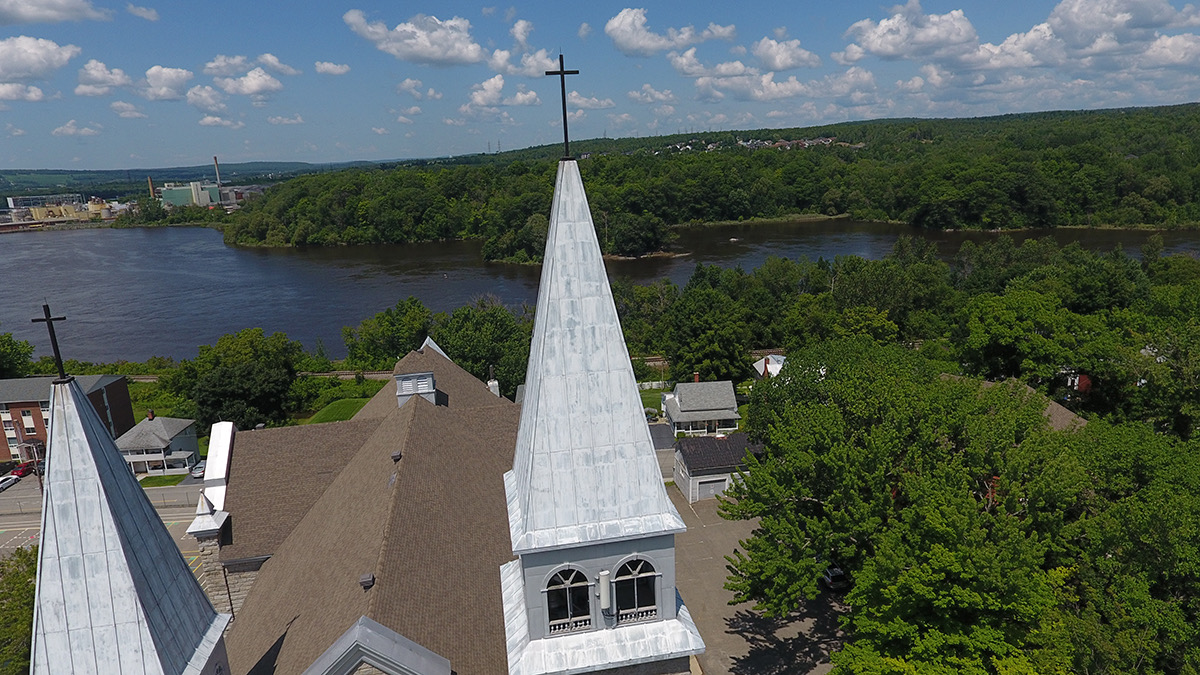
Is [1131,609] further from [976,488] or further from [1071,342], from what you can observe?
[1071,342]

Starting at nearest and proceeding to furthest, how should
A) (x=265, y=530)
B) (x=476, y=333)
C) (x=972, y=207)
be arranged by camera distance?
(x=265, y=530) → (x=476, y=333) → (x=972, y=207)

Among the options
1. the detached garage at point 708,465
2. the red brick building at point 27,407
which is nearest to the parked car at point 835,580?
the detached garage at point 708,465

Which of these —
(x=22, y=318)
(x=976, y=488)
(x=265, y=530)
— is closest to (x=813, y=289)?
(x=976, y=488)

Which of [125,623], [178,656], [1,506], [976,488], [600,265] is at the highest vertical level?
[600,265]

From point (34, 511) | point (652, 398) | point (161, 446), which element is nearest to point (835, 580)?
point (652, 398)

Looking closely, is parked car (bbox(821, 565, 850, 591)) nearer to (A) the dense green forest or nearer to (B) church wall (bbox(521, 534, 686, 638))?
(B) church wall (bbox(521, 534, 686, 638))

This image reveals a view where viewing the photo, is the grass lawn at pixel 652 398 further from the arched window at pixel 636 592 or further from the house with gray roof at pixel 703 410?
the arched window at pixel 636 592

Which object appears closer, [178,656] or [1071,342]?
[178,656]

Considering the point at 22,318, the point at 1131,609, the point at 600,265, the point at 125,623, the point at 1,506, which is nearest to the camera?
the point at 125,623
